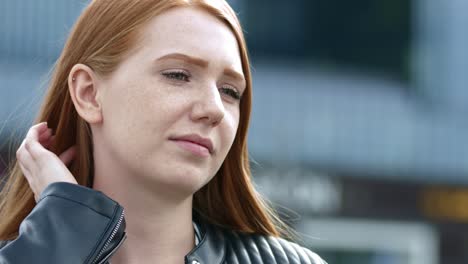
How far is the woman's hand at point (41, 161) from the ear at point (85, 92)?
14 cm

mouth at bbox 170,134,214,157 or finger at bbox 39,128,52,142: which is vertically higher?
mouth at bbox 170,134,214,157

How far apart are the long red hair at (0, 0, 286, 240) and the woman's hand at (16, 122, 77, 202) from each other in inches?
1.1

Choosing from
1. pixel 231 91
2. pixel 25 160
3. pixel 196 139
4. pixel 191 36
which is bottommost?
pixel 25 160

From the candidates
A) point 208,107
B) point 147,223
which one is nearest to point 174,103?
point 208,107

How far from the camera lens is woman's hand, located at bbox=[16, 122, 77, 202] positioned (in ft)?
9.56

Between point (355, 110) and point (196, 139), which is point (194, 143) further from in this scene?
point (355, 110)

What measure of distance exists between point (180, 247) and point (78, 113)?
1.35ft

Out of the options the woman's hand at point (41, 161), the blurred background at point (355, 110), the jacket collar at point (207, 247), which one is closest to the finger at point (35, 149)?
the woman's hand at point (41, 161)

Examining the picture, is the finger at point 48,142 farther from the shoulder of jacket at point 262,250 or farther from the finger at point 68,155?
the shoulder of jacket at point 262,250

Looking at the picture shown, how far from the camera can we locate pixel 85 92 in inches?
116

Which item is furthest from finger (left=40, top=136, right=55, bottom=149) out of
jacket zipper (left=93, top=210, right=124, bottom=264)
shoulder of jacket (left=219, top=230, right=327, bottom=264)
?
shoulder of jacket (left=219, top=230, right=327, bottom=264)

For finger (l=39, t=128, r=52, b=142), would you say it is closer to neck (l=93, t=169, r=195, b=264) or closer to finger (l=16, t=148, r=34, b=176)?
finger (l=16, t=148, r=34, b=176)

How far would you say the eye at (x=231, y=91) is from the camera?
9.52ft

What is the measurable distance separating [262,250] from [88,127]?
534mm
